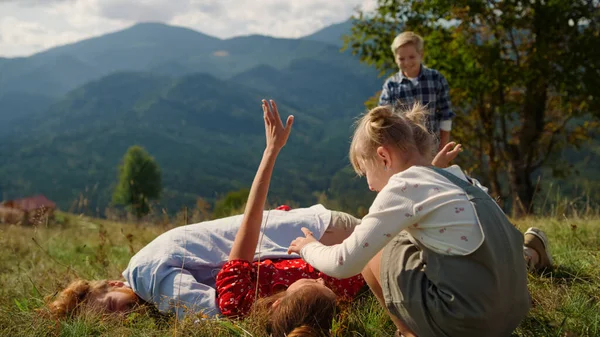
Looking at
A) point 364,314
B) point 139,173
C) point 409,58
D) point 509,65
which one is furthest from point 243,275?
point 139,173

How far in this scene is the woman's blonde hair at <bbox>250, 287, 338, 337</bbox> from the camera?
2.84 m

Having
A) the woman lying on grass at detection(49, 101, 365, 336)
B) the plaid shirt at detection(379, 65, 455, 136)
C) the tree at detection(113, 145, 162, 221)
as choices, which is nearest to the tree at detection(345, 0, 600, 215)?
the plaid shirt at detection(379, 65, 455, 136)

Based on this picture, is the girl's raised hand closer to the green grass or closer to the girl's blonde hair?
the girl's blonde hair

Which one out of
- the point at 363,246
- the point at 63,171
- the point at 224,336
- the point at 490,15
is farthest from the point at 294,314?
the point at 63,171

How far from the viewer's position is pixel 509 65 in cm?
1622

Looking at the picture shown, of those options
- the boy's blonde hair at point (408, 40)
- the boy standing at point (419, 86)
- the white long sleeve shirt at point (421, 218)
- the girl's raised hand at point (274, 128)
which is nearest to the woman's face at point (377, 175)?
the white long sleeve shirt at point (421, 218)

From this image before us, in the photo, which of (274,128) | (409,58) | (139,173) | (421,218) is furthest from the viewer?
(139,173)

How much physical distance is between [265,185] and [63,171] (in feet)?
663

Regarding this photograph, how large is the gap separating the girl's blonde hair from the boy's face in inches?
130

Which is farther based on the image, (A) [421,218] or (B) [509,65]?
(B) [509,65]

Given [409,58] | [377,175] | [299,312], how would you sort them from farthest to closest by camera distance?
[409,58], [299,312], [377,175]

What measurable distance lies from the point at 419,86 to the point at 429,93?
14 centimetres

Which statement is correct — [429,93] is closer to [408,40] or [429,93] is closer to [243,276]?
[408,40]

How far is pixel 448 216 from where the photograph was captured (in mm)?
2273
